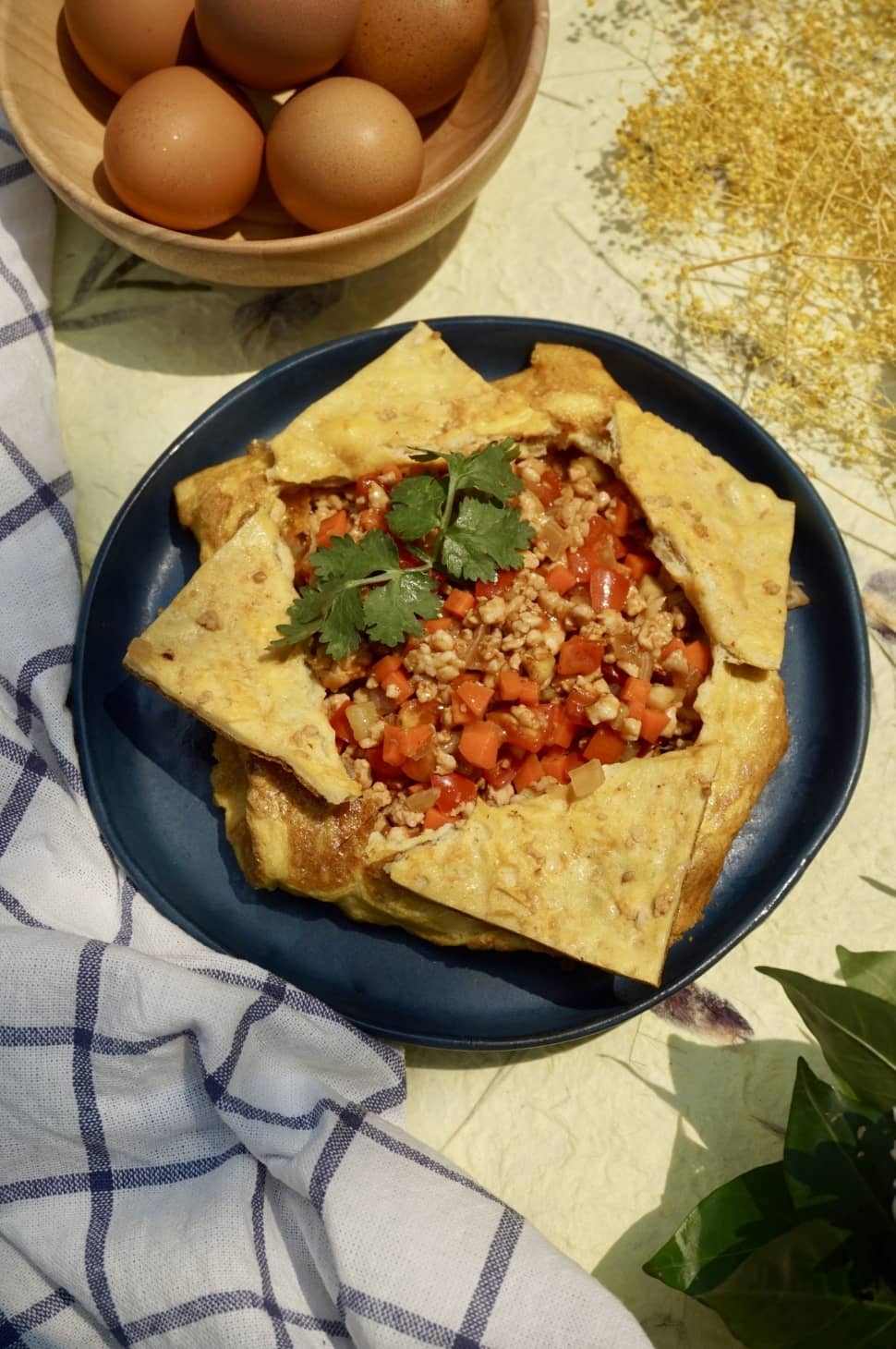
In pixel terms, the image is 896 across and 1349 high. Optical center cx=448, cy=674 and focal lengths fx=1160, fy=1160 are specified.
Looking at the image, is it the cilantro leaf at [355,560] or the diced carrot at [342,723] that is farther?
the diced carrot at [342,723]

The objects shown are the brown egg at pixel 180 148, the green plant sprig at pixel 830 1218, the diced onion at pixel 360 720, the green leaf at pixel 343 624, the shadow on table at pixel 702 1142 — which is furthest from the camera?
the brown egg at pixel 180 148

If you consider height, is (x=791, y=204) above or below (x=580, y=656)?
above

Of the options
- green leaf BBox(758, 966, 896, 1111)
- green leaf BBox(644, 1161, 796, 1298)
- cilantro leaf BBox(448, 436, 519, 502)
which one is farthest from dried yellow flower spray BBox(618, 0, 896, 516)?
green leaf BBox(644, 1161, 796, 1298)

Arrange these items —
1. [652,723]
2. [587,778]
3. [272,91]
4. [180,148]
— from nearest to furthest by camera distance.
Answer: [587,778], [652,723], [180,148], [272,91]

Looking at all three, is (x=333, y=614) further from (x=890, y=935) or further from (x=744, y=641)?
(x=890, y=935)

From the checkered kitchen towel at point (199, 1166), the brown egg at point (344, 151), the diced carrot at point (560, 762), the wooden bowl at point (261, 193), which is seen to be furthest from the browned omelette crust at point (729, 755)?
the brown egg at point (344, 151)

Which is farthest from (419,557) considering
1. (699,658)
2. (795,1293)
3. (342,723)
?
(795,1293)

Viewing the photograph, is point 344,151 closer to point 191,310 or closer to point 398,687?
point 191,310

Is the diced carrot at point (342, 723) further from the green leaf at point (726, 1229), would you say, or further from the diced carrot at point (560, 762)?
the green leaf at point (726, 1229)
